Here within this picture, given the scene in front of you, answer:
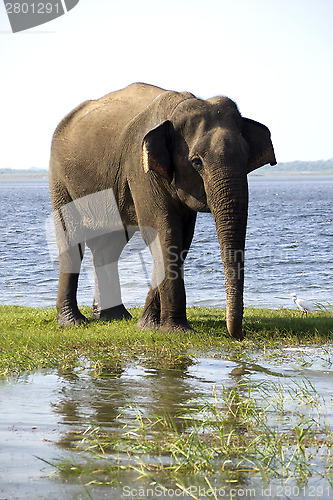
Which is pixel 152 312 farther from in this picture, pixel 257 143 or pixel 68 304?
pixel 257 143

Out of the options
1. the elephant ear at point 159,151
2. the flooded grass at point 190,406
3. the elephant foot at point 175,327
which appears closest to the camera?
the flooded grass at point 190,406

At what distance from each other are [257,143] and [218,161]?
1.21 m

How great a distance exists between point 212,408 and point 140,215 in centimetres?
451

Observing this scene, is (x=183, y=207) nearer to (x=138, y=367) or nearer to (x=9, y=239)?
(x=138, y=367)

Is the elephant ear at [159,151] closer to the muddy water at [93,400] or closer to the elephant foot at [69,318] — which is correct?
the muddy water at [93,400]

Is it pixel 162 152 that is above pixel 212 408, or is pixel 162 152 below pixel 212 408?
above

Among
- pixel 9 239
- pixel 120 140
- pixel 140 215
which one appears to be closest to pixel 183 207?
pixel 140 215

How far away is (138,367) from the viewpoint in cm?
812

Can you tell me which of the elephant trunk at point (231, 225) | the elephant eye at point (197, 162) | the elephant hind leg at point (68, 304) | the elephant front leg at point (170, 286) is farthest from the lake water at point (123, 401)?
the elephant hind leg at point (68, 304)

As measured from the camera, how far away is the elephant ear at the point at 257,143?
965 cm

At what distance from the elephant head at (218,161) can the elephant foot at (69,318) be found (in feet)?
9.81

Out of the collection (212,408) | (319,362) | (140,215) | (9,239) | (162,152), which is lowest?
(9,239)

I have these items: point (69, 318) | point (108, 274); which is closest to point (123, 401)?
point (69, 318)

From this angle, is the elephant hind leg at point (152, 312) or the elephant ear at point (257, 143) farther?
the elephant hind leg at point (152, 312)
